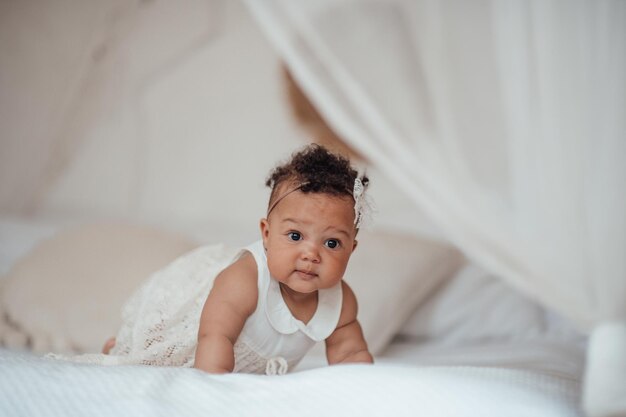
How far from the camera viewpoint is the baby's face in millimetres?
894

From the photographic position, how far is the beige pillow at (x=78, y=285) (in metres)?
1.60

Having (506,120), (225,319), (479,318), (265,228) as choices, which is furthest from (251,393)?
(479,318)

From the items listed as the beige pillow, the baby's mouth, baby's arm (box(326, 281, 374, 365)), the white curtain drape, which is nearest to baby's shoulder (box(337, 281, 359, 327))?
baby's arm (box(326, 281, 374, 365))

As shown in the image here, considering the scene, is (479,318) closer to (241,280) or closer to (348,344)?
(348,344)

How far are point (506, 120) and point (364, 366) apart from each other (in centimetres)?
44

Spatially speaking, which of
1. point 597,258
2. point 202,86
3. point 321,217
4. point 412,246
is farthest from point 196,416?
point 202,86

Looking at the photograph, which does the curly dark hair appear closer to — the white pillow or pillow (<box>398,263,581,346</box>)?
the white pillow

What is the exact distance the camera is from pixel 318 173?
91 centimetres

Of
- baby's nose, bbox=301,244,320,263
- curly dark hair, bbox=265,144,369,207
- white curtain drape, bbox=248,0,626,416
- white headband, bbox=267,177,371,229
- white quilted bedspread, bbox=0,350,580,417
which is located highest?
white curtain drape, bbox=248,0,626,416

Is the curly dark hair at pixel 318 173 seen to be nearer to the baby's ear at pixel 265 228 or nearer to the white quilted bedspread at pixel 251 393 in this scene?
the baby's ear at pixel 265 228

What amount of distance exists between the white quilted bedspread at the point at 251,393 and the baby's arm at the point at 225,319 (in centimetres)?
3

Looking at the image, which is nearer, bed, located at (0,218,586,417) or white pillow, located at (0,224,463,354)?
bed, located at (0,218,586,417)

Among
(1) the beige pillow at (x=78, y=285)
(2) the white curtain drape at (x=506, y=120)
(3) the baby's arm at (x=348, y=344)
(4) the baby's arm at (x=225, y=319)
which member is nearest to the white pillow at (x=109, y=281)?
(1) the beige pillow at (x=78, y=285)

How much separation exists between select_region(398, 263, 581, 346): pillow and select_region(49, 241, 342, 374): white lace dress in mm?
712
